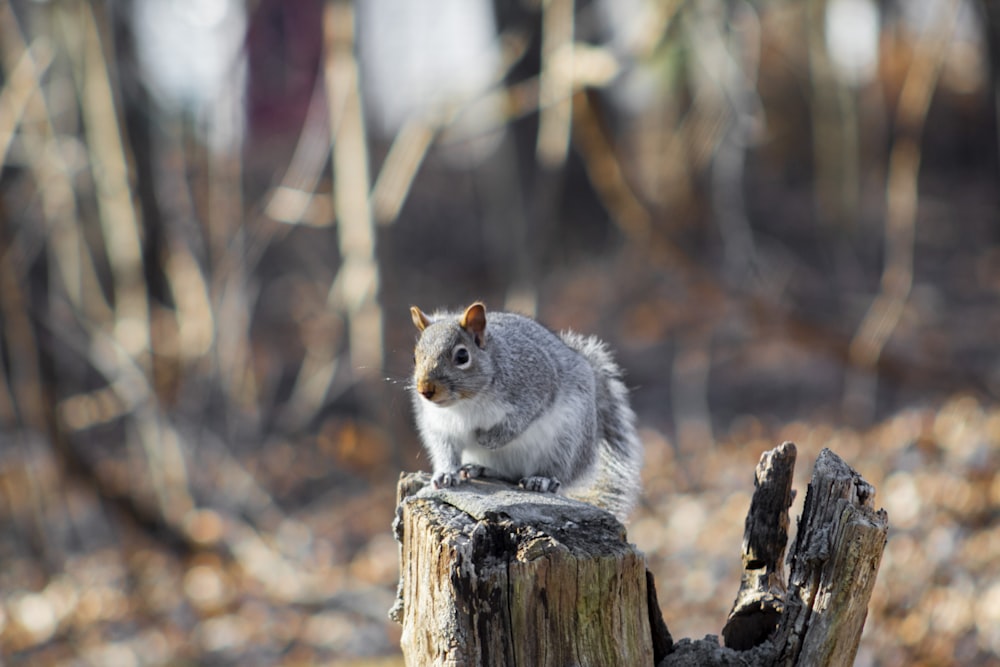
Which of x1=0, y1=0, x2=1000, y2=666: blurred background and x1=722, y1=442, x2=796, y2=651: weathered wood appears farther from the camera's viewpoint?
x1=0, y1=0, x2=1000, y2=666: blurred background

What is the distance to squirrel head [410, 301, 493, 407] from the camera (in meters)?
3.18

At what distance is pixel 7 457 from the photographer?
9656 mm

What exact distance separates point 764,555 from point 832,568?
0.26 m

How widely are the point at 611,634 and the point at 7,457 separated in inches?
346

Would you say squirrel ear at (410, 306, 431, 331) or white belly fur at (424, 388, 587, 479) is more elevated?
squirrel ear at (410, 306, 431, 331)

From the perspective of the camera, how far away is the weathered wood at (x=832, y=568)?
252 cm

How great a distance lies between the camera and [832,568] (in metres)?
2.54

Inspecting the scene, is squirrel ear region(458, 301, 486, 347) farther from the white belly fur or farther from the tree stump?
the tree stump

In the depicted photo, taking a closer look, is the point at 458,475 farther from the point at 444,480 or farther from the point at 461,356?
the point at 461,356

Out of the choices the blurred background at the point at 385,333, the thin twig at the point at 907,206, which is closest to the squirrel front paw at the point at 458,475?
the blurred background at the point at 385,333

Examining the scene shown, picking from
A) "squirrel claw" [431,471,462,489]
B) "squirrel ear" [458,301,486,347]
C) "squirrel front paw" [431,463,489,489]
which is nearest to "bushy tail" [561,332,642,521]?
"squirrel front paw" [431,463,489,489]

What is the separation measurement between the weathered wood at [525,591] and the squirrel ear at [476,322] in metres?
0.81

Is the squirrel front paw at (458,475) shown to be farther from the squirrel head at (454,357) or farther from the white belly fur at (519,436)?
the squirrel head at (454,357)

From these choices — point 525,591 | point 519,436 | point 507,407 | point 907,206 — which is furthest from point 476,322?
point 907,206
